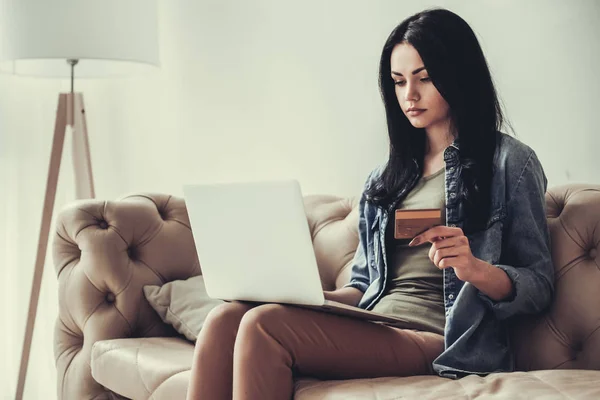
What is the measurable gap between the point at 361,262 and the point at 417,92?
401mm

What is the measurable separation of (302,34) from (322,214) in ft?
2.29

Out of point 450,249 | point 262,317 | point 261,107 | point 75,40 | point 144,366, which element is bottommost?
point 144,366

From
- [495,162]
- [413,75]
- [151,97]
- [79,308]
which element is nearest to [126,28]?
[151,97]

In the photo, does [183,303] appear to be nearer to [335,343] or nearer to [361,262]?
[361,262]

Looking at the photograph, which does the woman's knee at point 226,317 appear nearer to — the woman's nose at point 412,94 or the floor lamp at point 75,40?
the woman's nose at point 412,94

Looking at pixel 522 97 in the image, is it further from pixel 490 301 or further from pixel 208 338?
pixel 208 338

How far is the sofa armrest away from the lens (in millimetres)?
2205

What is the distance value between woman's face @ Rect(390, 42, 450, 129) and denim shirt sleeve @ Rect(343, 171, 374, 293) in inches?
9.3

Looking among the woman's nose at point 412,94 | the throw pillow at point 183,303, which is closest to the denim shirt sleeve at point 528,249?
the woman's nose at point 412,94

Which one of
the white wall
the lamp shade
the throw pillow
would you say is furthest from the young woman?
the lamp shade

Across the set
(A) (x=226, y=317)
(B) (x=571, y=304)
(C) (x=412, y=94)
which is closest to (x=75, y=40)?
(C) (x=412, y=94)

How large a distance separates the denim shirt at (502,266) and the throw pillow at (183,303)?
0.69 meters

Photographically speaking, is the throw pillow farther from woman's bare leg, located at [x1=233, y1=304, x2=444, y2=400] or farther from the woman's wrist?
the woman's wrist

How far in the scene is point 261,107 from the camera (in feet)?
9.17
